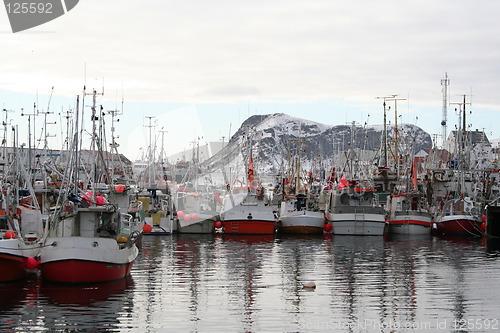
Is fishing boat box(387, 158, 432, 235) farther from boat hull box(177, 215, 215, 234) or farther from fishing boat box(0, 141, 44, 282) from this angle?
fishing boat box(0, 141, 44, 282)

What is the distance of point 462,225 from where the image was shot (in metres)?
64.6

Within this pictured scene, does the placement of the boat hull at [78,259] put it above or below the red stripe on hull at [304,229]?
above

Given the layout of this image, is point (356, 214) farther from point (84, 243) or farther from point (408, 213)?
point (84, 243)

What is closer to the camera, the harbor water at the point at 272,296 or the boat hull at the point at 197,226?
the harbor water at the point at 272,296

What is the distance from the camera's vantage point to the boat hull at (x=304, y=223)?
206ft

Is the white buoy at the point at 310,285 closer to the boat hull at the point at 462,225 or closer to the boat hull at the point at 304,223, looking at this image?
the boat hull at the point at 304,223

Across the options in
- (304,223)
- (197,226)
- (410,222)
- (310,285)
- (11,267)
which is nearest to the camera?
(11,267)

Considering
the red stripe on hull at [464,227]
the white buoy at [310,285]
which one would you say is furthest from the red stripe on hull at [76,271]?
the red stripe on hull at [464,227]

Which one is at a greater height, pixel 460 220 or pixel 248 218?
pixel 248 218

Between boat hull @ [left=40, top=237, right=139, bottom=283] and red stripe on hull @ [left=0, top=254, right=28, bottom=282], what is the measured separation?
97cm

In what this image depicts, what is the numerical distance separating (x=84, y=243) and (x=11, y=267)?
3.50m

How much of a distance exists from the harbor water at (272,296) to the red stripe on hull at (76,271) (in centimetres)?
42

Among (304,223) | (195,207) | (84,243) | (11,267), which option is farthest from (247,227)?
(84,243)

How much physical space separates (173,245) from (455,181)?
37806mm
